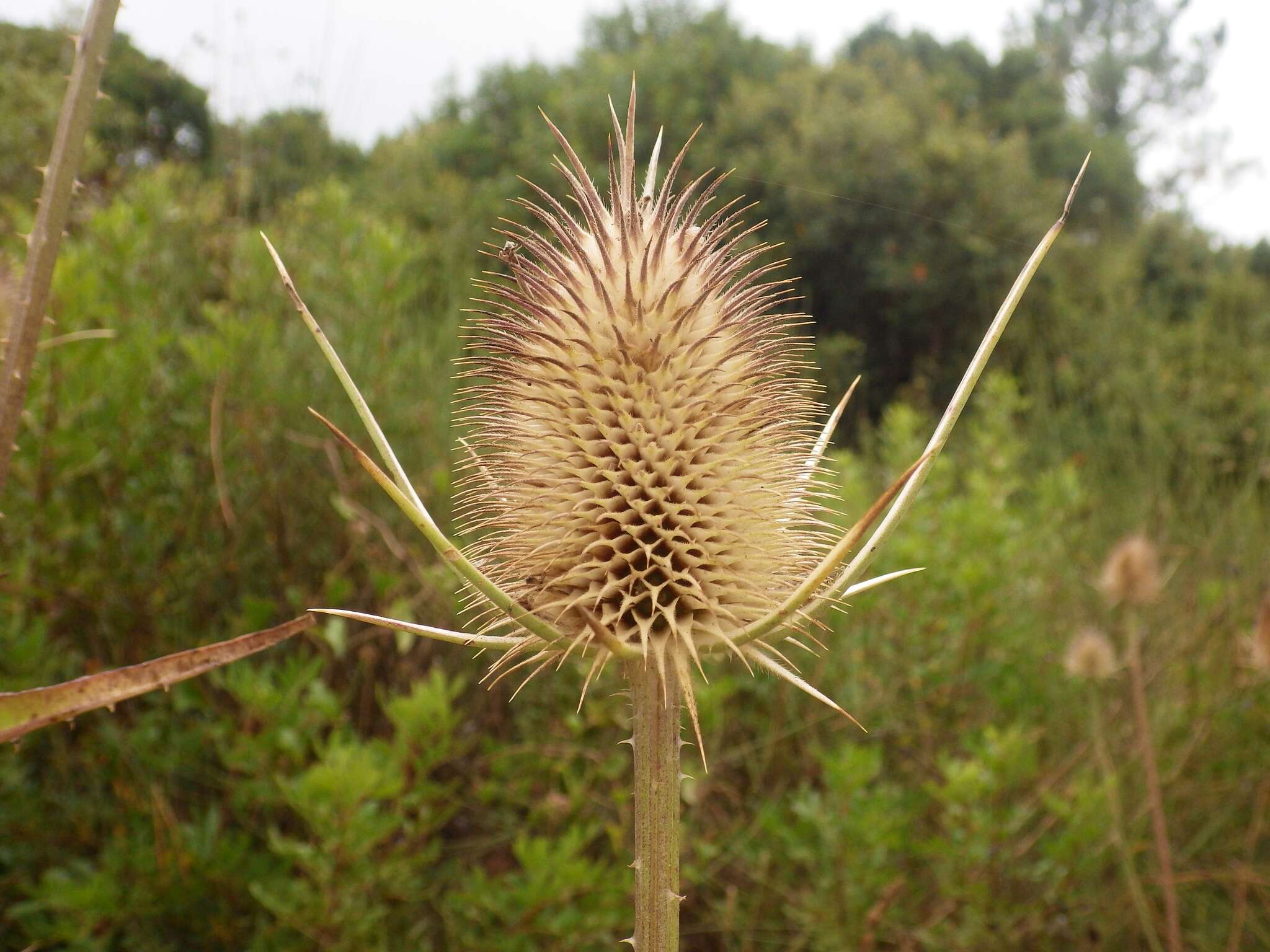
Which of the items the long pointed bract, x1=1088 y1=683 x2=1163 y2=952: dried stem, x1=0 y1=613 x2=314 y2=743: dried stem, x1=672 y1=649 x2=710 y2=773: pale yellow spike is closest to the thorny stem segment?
x1=672 y1=649 x2=710 y2=773: pale yellow spike

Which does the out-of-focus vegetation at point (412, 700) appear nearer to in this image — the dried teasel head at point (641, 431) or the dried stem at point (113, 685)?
the dried teasel head at point (641, 431)

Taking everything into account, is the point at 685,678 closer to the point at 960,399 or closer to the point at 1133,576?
the point at 960,399

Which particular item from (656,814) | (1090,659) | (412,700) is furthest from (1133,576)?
(656,814)

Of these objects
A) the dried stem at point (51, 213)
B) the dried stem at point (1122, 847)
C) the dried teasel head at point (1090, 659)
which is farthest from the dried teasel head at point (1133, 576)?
the dried stem at point (51, 213)

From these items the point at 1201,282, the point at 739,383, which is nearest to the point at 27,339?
the point at 739,383

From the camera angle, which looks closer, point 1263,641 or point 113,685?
point 113,685

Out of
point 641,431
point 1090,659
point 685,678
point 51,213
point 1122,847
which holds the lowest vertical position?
point 1122,847

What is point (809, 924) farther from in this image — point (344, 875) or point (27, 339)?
point (27, 339)
